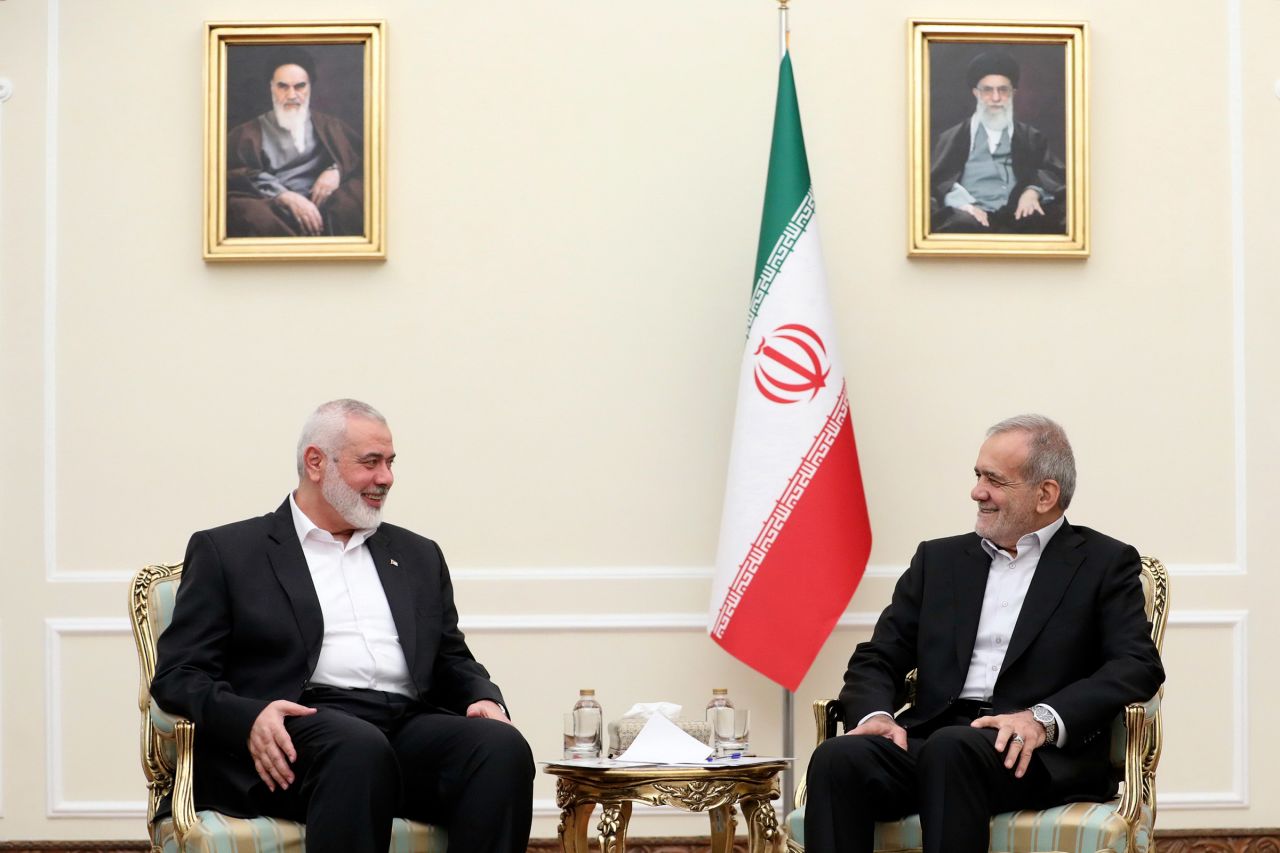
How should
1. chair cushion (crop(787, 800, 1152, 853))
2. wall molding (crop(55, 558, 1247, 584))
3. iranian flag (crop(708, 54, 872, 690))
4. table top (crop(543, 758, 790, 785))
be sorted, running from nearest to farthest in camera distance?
1. chair cushion (crop(787, 800, 1152, 853))
2. table top (crop(543, 758, 790, 785))
3. iranian flag (crop(708, 54, 872, 690))
4. wall molding (crop(55, 558, 1247, 584))

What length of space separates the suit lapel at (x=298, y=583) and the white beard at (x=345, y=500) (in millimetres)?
132

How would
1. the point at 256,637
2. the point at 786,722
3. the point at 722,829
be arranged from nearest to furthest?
1. the point at 256,637
2. the point at 722,829
3. the point at 786,722

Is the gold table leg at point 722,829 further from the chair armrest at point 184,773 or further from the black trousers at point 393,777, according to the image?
the chair armrest at point 184,773

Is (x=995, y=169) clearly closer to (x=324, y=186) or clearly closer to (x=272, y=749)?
(x=324, y=186)

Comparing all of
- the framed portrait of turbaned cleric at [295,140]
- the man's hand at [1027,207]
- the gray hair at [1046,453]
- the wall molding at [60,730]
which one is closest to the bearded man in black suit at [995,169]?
the man's hand at [1027,207]

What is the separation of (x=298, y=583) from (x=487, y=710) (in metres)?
0.57

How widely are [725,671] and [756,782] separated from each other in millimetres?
1394

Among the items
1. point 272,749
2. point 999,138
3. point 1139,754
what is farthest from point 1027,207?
point 272,749

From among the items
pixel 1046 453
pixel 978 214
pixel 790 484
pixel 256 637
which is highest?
pixel 978 214

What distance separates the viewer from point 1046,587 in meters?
4.01

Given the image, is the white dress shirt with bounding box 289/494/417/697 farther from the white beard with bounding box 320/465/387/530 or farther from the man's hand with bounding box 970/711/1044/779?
the man's hand with bounding box 970/711/1044/779

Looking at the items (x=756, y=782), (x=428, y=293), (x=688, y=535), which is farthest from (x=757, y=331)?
(x=756, y=782)

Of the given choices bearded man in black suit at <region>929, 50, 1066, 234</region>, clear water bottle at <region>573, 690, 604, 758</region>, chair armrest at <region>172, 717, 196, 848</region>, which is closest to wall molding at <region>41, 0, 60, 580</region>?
chair armrest at <region>172, 717, 196, 848</region>

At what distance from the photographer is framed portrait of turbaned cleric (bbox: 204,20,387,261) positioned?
530cm
